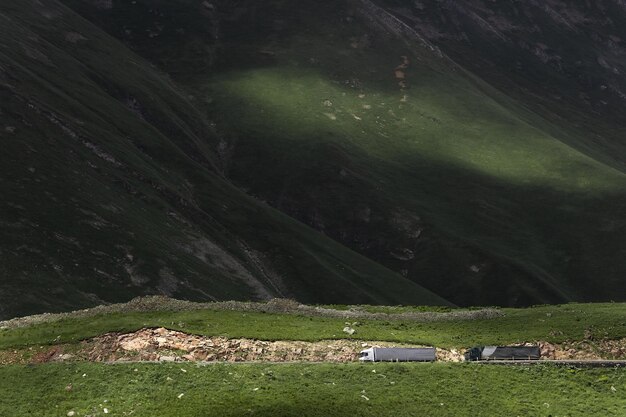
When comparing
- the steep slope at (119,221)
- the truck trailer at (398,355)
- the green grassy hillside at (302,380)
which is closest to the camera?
the green grassy hillside at (302,380)

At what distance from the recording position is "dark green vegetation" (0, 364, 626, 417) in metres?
44.6

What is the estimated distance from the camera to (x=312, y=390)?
1842 inches

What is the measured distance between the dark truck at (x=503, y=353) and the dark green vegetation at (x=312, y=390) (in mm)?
1685

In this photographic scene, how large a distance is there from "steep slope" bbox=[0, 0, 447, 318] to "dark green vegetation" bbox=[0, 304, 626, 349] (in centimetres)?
2987

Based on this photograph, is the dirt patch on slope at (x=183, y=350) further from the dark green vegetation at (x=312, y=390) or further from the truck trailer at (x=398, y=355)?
the dark green vegetation at (x=312, y=390)

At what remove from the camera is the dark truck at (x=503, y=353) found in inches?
2058

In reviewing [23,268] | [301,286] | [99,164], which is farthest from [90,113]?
[23,268]

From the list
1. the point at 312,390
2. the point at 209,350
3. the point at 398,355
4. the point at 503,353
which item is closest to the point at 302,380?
the point at 312,390

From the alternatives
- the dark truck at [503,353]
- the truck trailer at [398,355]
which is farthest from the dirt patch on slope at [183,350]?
the dark truck at [503,353]

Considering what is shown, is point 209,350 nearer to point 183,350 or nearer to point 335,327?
point 183,350

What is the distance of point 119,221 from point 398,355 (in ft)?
269

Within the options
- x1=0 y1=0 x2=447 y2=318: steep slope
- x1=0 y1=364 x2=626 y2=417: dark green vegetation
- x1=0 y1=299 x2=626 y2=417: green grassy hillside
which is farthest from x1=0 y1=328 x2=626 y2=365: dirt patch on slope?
x1=0 y1=0 x2=447 y2=318: steep slope

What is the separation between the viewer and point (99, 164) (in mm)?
142375

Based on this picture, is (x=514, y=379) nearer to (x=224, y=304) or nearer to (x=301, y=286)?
(x=224, y=304)
